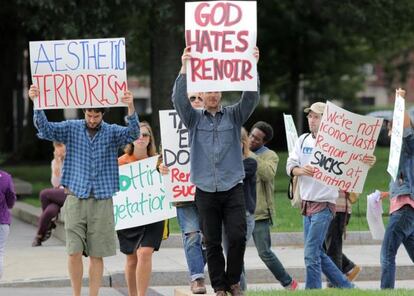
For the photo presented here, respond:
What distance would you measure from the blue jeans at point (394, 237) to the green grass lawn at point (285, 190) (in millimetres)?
4484

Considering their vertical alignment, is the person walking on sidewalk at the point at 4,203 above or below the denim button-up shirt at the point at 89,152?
below

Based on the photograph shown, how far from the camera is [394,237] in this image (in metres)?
10.6

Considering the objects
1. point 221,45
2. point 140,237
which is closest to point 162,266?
point 140,237

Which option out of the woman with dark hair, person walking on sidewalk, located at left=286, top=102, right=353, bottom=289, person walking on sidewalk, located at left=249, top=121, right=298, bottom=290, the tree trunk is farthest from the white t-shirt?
the tree trunk

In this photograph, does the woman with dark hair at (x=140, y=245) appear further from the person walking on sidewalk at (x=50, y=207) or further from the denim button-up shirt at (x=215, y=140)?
the person walking on sidewalk at (x=50, y=207)

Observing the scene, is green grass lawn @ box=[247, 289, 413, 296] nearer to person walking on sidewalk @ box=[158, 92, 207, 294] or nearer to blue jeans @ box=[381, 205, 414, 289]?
person walking on sidewalk @ box=[158, 92, 207, 294]

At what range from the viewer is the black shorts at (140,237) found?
10.3 meters

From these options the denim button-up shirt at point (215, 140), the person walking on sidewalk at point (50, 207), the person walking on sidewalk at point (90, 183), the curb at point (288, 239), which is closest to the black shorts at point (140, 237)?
the person walking on sidewalk at point (90, 183)

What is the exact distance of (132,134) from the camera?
9547 millimetres

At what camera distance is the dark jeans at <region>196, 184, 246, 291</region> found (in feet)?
28.9

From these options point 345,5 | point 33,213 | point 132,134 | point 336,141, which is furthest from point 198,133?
point 345,5

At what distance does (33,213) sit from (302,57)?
2378cm

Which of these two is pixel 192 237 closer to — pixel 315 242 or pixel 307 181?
pixel 315 242

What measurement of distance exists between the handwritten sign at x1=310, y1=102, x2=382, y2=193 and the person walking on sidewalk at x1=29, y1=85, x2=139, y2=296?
196 cm
